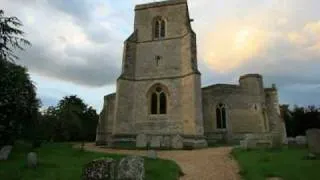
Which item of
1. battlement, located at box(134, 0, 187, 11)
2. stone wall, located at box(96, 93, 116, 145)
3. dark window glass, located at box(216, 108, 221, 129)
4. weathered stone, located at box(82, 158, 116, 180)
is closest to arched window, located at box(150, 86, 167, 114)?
stone wall, located at box(96, 93, 116, 145)

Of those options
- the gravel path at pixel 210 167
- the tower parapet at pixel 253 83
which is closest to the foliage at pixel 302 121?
the tower parapet at pixel 253 83

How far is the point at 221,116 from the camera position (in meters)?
31.3

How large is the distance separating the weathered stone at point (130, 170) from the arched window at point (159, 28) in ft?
82.8

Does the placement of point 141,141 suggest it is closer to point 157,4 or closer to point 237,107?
point 237,107

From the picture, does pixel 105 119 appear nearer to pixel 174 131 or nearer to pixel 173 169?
pixel 174 131

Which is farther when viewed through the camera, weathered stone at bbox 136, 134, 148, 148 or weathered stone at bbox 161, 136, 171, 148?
weathered stone at bbox 136, 134, 148, 148

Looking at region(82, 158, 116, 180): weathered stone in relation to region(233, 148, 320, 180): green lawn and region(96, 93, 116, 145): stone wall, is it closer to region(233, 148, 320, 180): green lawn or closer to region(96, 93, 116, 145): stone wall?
region(233, 148, 320, 180): green lawn

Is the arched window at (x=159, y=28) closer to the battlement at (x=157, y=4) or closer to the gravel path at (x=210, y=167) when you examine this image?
the battlement at (x=157, y=4)

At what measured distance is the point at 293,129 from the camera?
4606cm

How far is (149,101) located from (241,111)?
28.5 ft

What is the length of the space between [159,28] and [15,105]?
15387 mm

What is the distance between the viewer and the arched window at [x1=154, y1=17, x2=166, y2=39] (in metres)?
31.6

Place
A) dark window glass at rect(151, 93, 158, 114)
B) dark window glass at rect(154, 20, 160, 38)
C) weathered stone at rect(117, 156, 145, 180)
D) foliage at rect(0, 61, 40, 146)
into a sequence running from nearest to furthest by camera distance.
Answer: weathered stone at rect(117, 156, 145, 180) → foliage at rect(0, 61, 40, 146) → dark window glass at rect(151, 93, 158, 114) → dark window glass at rect(154, 20, 160, 38)

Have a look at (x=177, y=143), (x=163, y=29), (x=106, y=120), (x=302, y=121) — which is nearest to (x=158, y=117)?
(x=177, y=143)
